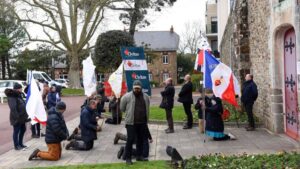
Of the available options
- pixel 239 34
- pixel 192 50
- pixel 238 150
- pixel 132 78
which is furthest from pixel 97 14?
pixel 192 50

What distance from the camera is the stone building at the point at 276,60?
12.0 m

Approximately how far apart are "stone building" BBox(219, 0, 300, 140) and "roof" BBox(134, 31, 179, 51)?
2369 inches

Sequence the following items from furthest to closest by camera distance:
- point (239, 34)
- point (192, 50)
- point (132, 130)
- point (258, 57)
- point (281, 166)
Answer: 1. point (192, 50)
2. point (239, 34)
3. point (258, 57)
4. point (132, 130)
5. point (281, 166)

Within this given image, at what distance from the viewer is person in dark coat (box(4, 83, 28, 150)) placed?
495 inches

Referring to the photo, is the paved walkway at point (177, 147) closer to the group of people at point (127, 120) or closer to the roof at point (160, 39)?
the group of people at point (127, 120)

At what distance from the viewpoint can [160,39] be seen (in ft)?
258

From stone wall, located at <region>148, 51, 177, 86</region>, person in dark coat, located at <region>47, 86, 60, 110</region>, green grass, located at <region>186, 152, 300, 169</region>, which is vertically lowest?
green grass, located at <region>186, 152, 300, 169</region>

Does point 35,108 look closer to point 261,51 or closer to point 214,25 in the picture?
point 261,51

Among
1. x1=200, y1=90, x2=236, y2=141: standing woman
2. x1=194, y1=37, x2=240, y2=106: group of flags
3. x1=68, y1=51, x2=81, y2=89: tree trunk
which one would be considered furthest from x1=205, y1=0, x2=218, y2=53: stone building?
x1=194, y1=37, x2=240, y2=106: group of flags

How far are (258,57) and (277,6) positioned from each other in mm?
3237

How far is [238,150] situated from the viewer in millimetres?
11172

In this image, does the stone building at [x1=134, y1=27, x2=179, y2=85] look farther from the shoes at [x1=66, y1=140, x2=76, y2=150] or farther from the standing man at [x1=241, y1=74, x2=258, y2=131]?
the shoes at [x1=66, y1=140, x2=76, y2=150]

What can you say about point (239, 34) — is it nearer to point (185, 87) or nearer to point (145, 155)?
point (185, 87)

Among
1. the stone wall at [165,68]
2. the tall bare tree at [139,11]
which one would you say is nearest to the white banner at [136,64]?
the tall bare tree at [139,11]
